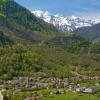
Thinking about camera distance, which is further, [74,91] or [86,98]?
[74,91]

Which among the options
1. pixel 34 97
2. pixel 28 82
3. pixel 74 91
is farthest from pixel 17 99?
pixel 28 82

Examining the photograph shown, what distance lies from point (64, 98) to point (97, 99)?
11232mm

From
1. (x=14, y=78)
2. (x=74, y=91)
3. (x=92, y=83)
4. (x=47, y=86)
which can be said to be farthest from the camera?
(x=14, y=78)

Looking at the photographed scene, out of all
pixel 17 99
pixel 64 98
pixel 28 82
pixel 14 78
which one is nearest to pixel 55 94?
pixel 64 98

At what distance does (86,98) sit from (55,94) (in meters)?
12.3

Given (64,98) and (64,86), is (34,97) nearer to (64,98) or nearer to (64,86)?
(64,98)

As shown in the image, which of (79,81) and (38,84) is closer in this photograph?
(38,84)

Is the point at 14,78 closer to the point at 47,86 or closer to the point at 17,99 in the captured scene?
the point at 47,86

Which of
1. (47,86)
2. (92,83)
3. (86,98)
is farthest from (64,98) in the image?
(92,83)

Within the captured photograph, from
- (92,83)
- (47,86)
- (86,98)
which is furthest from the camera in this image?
(92,83)

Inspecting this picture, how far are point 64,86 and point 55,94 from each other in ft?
108

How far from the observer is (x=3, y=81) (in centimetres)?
18300

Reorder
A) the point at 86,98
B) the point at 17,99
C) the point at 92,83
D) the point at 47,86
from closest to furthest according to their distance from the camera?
the point at 17,99
the point at 86,98
the point at 47,86
the point at 92,83

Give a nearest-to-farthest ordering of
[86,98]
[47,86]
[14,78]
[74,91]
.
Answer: [86,98], [74,91], [47,86], [14,78]
